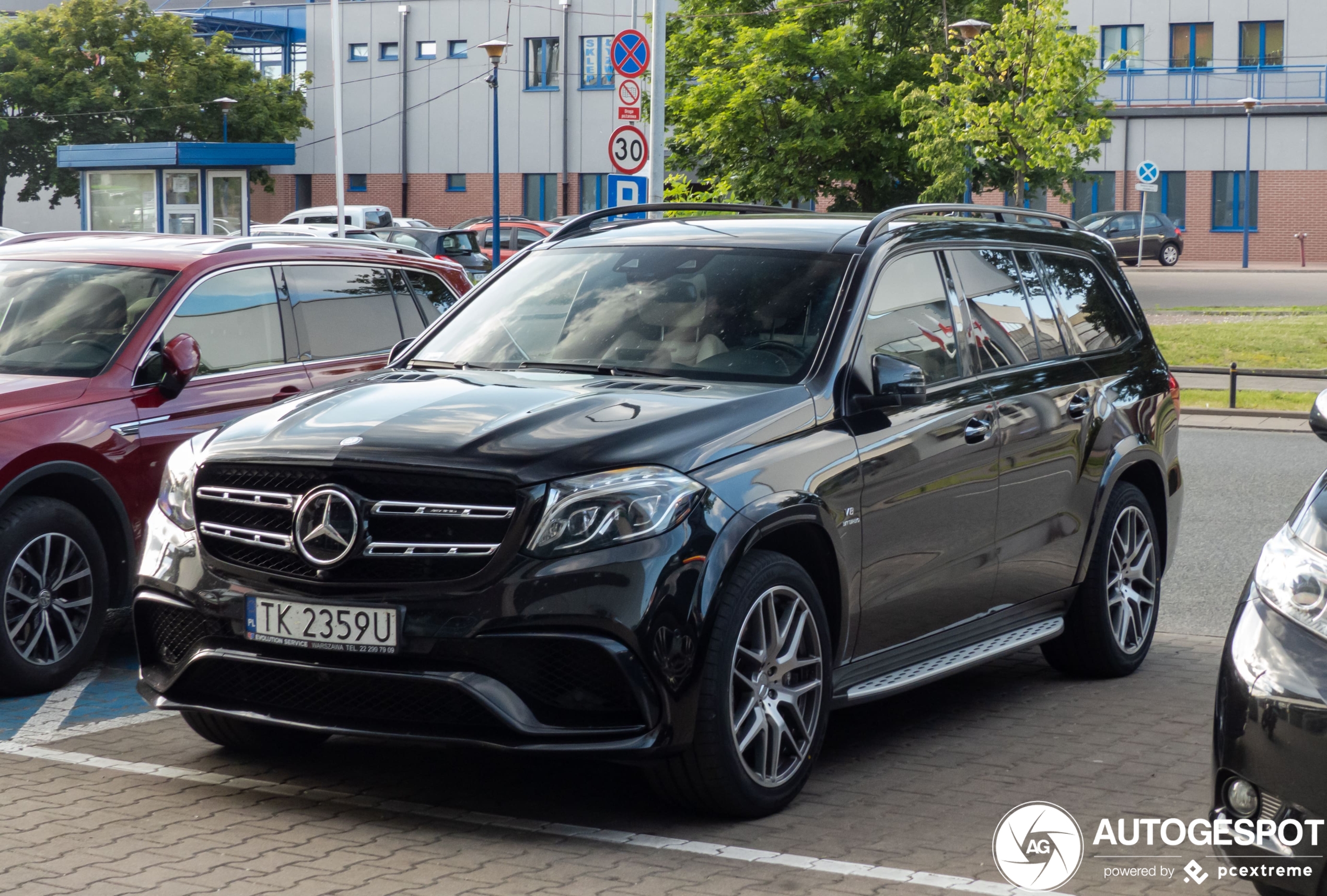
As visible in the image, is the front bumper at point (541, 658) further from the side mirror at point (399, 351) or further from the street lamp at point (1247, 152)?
the street lamp at point (1247, 152)

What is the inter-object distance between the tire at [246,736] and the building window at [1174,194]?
54405 millimetres

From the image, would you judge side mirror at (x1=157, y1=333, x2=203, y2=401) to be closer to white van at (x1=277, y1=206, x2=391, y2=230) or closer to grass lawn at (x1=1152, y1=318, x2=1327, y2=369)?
grass lawn at (x1=1152, y1=318, x2=1327, y2=369)

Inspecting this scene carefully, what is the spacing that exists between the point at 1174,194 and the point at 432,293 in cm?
5159

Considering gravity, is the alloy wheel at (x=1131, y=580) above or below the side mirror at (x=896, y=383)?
below

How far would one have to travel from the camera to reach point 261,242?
794cm

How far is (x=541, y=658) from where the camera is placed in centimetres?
453

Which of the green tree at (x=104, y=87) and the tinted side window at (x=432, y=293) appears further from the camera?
the green tree at (x=104, y=87)

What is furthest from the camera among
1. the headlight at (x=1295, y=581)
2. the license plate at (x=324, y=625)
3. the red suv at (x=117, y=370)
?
the red suv at (x=117, y=370)

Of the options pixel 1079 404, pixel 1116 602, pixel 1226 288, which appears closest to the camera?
pixel 1079 404

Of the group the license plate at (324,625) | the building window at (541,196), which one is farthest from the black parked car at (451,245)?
the license plate at (324,625)

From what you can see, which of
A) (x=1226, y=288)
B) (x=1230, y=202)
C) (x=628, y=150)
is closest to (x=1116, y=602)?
(x=628, y=150)

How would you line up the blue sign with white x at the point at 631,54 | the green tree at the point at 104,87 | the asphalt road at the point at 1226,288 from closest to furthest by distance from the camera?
the blue sign with white x at the point at 631,54
the asphalt road at the point at 1226,288
the green tree at the point at 104,87

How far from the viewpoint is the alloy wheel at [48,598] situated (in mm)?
6406

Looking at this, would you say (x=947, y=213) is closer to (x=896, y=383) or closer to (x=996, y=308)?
(x=996, y=308)
